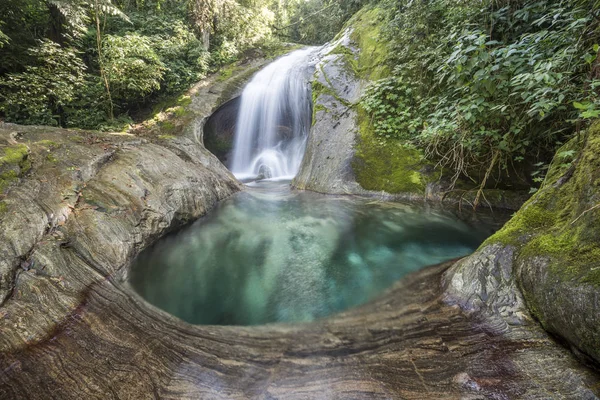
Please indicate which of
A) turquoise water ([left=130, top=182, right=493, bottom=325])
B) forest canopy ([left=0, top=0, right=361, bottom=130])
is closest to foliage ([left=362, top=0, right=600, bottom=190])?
turquoise water ([left=130, top=182, right=493, bottom=325])

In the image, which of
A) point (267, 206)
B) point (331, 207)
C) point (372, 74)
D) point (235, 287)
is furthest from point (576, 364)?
point (372, 74)

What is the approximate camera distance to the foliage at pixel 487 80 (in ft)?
9.32

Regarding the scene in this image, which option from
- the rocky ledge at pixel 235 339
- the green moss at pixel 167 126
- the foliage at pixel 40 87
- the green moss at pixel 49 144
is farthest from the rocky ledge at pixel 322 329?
the green moss at pixel 167 126

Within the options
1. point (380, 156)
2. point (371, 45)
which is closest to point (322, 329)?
point (380, 156)

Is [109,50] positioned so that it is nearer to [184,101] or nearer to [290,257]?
[184,101]

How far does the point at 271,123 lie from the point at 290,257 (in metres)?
8.32

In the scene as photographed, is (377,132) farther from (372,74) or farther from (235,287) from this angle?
(235,287)

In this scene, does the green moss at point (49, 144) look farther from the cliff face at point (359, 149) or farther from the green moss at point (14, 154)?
the cliff face at point (359, 149)

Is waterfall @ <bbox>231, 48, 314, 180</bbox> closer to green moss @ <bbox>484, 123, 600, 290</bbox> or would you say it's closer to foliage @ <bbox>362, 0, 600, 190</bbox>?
foliage @ <bbox>362, 0, 600, 190</bbox>

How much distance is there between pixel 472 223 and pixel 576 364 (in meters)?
3.78

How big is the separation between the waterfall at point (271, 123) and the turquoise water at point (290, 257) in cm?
492

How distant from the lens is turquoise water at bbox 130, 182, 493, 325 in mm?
3137

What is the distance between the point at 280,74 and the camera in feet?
39.1

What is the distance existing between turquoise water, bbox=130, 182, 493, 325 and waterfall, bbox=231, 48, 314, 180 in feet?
16.1
